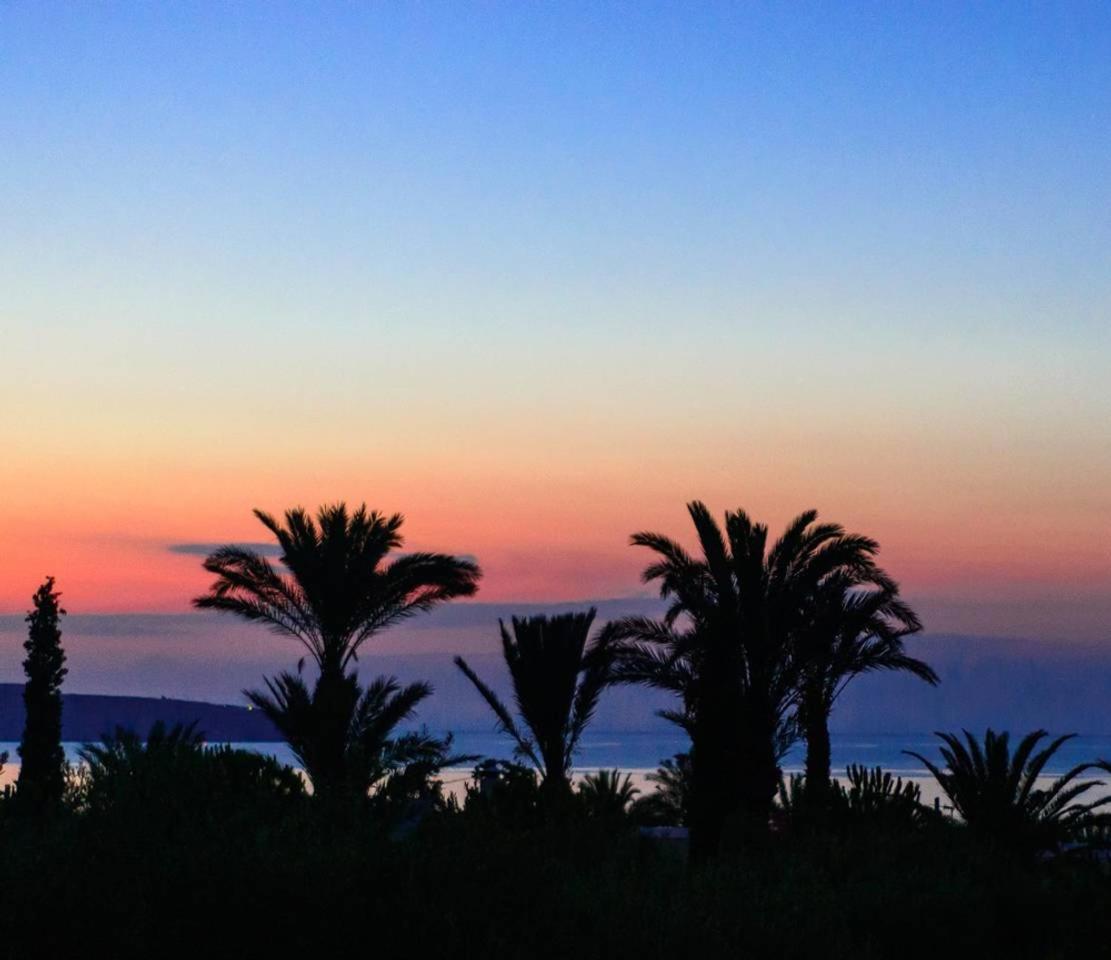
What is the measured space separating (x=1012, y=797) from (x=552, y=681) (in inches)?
449

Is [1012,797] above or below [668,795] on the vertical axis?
above

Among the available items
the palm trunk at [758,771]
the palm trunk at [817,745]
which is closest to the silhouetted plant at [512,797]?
the palm trunk at [758,771]

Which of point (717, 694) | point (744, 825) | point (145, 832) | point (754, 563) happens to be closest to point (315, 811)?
point (145, 832)

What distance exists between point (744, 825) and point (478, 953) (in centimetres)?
995

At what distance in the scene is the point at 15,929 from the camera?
1029 cm

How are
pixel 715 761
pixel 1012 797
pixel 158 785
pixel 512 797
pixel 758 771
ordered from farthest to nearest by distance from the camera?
pixel 758 771 < pixel 1012 797 < pixel 715 761 < pixel 512 797 < pixel 158 785

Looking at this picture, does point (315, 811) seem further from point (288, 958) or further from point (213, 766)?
point (288, 958)

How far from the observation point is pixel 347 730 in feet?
98.0

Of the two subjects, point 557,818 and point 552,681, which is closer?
point 557,818

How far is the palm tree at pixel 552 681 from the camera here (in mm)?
33250

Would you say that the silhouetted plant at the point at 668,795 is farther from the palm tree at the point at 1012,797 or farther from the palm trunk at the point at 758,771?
the palm tree at the point at 1012,797

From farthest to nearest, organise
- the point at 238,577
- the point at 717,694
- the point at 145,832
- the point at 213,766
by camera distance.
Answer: the point at 238,577, the point at 717,694, the point at 213,766, the point at 145,832

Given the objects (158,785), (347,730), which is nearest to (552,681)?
(347,730)

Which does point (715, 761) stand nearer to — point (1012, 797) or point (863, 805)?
point (863, 805)
